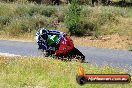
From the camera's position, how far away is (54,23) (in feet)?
94.0

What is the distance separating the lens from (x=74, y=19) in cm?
2627

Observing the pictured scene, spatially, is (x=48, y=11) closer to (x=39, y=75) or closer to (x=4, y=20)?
(x=4, y=20)

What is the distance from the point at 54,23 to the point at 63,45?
13318 millimetres

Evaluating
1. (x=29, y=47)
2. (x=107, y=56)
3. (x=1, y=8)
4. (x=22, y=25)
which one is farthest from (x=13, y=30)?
(x=107, y=56)

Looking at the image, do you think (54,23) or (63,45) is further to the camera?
(54,23)

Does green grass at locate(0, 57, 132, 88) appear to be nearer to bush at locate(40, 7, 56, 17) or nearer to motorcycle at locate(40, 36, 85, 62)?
motorcycle at locate(40, 36, 85, 62)

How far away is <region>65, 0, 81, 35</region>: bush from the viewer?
26.2m

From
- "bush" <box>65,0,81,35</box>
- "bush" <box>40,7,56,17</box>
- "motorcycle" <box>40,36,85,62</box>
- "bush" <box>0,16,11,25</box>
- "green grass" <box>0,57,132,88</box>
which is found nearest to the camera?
"green grass" <box>0,57,132,88</box>

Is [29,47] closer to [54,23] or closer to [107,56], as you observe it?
[107,56]

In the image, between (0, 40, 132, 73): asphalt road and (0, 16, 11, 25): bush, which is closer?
(0, 40, 132, 73): asphalt road

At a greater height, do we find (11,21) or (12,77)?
(12,77)

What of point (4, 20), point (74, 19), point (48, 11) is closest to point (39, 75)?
point (74, 19)

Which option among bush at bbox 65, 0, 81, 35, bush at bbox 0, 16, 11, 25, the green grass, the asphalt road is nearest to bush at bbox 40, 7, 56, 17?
bush at bbox 0, 16, 11, 25

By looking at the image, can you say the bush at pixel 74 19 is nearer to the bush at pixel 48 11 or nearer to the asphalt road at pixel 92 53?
the bush at pixel 48 11
